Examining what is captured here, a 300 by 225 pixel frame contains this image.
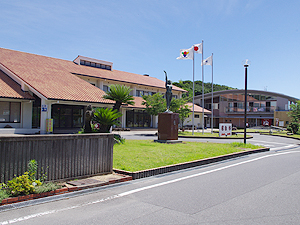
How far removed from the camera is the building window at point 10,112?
2230 cm

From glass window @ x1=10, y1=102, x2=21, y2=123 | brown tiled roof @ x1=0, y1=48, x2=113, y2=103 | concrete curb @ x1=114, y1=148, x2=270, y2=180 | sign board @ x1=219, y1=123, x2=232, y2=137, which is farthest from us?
sign board @ x1=219, y1=123, x2=232, y2=137

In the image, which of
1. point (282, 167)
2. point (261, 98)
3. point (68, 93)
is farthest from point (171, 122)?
point (261, 98)

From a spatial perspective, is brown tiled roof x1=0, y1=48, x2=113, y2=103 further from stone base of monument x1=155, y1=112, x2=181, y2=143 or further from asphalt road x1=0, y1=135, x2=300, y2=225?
asphalt road x1=0, y1=135, x2=300, y2=225

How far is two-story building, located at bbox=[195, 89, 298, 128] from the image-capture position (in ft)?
181

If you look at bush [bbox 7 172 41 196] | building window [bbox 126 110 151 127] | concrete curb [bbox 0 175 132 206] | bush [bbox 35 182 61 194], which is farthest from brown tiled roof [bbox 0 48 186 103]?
bush [bbox 7 172 41 196]

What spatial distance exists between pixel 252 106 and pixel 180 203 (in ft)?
182

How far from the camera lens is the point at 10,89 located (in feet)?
73.2

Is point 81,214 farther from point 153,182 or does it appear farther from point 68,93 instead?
point 68,93

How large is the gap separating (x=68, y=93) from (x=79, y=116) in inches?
292

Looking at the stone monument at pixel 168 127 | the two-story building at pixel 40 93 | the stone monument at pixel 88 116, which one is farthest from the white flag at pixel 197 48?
the stone monument at pixel 88 116

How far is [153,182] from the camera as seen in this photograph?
7730 mm

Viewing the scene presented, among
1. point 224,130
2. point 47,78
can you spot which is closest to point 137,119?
point 224,130

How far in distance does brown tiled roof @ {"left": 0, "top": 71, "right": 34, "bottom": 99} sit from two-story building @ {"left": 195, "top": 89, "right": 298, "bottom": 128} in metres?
40.3

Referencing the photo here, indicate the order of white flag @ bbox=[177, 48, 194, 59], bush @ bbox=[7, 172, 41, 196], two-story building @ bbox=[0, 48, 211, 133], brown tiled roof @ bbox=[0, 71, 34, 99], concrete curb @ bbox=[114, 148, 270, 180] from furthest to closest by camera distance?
white flag @ bbox=[177, 48, 194, 59], two-story building @ bbox=[0, 48, 211, 133], brown tiled roof @ bbox=[0, 71, 34, 99], concrete curb @ bbox=[114, 148, 270, 180], bush @ bbox=[7, 172, 41, 196]
